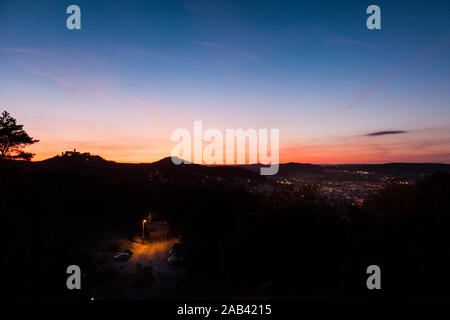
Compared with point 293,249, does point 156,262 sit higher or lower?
lower

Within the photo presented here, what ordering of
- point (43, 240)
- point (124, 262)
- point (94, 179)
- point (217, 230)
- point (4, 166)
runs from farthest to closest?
point (94, 179), point (124, 262), point (217, 230), point (4, 166), point (43, 240)

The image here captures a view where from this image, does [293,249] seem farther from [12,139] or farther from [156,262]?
[12,139]

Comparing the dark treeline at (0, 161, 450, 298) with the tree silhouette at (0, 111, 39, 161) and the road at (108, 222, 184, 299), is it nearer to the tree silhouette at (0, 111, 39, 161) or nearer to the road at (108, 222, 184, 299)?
the road at (108, 222, 184, 299)

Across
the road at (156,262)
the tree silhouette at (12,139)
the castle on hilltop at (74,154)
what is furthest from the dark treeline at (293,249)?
the castle on hilltop at (74,154)

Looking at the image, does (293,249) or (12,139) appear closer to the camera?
(293,249)

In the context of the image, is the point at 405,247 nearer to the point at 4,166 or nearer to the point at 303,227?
the point at 303,227

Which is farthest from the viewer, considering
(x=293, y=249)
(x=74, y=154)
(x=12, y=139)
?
(x=74, y=154)

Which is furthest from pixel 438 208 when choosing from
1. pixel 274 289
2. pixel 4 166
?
pixel 4 166

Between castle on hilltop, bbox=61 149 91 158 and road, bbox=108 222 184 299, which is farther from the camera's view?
castle on hilltop, bbox=61 149 91 158

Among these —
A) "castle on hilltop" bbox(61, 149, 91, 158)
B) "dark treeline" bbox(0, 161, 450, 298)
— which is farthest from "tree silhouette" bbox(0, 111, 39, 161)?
"castle on hilltop" bbox(61, 149, 91, 158)

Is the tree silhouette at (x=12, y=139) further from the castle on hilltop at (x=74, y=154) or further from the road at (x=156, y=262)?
the castle on hilltop at (x=74, y=154)

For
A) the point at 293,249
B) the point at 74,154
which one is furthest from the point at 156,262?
the point at 74,154
